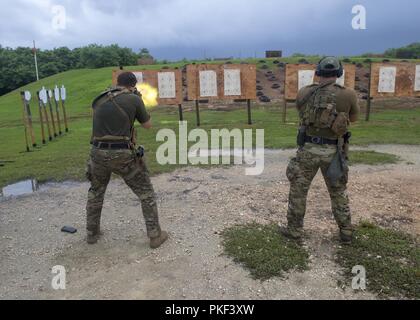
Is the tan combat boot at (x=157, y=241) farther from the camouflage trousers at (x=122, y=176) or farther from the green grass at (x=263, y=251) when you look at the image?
the green grass at (x=263, y=251)

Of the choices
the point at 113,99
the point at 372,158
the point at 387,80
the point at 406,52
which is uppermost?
the point at 406,52

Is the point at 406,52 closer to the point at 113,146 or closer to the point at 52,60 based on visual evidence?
the point at 113,146

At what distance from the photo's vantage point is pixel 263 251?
457cm

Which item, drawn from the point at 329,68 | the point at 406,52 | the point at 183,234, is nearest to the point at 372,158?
the point at 329,68

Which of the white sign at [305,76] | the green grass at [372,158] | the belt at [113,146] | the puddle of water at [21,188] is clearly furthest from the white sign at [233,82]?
the belt at [113,146]

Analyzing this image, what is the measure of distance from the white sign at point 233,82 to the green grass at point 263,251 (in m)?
9.99

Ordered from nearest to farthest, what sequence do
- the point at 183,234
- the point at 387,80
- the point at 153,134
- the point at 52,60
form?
the point at 183,234 < the point at 153,134 < the point at 387,80 < the point at 52,60

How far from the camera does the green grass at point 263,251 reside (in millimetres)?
4219

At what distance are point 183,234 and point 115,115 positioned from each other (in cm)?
172

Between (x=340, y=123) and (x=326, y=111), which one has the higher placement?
(x=326, y=111)

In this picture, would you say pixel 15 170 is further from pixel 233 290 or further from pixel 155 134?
pixel 233 290

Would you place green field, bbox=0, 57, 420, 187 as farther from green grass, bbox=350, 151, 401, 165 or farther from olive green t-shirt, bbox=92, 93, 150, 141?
olive green t-shirt, bbox=92, 93, 150, 141

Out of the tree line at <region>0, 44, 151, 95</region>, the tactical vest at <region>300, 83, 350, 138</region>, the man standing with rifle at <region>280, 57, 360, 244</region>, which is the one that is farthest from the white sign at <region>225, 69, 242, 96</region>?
the tree line at <region>0, 44, 151, 95</region>

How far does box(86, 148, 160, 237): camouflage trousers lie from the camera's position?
4602 millimetres
